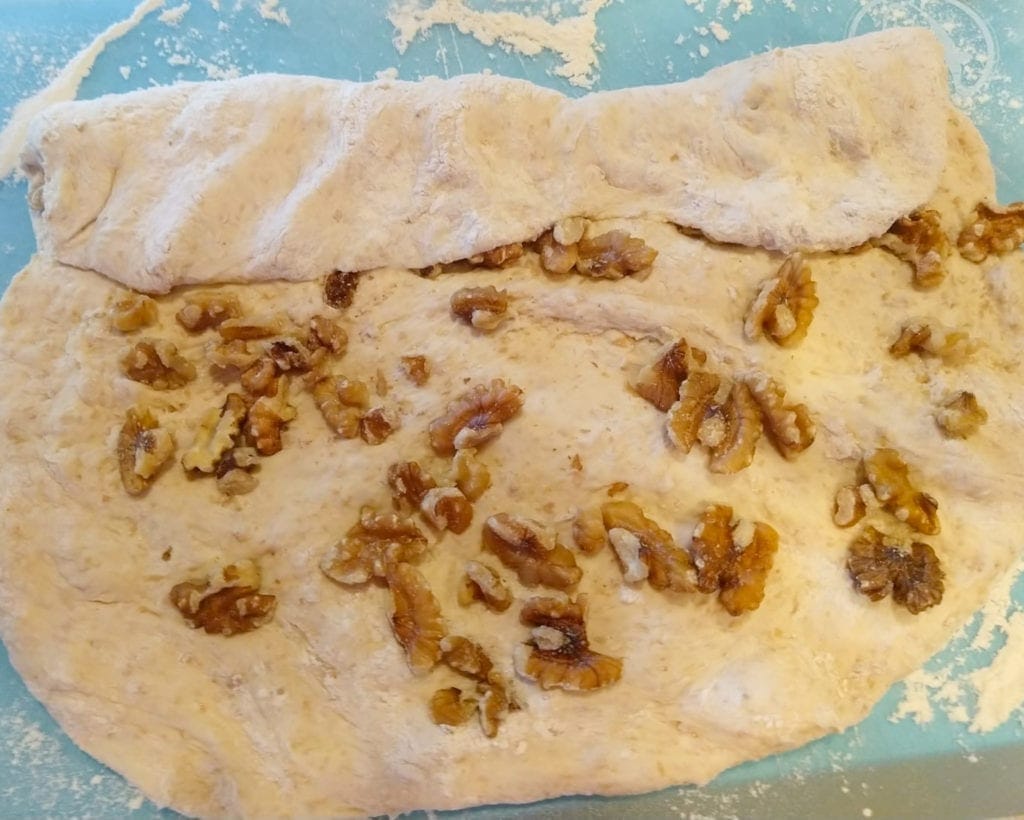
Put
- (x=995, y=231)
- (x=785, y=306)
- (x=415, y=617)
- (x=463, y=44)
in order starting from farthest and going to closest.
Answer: (x=463, y=44) < (x=995, y=231) < (x=785, y=306) < (x=415, y=617)

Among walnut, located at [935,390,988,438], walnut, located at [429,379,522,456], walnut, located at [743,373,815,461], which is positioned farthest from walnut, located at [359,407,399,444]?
walnut, located at [935,390,988,438]

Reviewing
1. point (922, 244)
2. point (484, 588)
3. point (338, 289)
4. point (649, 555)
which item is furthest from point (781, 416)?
point (338, 289)

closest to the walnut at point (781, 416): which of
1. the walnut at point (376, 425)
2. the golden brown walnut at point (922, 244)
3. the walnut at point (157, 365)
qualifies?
the golden brown walnut at point (922, 244)

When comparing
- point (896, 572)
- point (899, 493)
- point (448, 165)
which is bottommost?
point (896, 572)

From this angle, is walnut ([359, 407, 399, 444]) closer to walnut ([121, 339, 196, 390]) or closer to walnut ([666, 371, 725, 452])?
walnut ([121, 339, 196, 390])

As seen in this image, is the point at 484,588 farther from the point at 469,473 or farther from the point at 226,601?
the point at 226,601

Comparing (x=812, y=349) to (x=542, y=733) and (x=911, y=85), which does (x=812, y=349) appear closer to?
(x=911, y=85)
